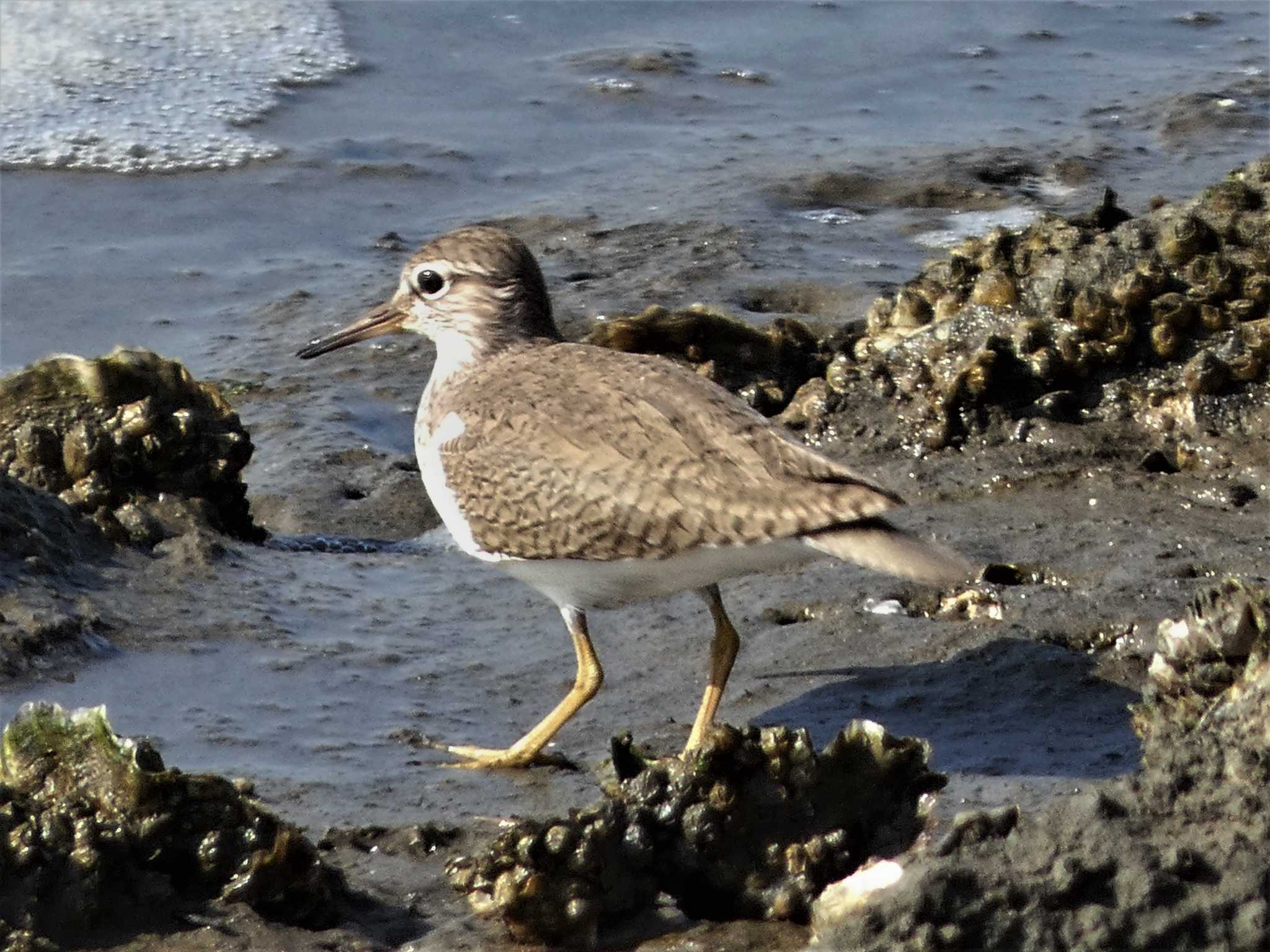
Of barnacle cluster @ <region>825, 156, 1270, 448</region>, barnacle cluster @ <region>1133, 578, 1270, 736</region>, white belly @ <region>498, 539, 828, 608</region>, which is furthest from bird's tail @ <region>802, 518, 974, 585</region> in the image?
barnacle cluster @ <region>825, 156, 1270, 448</region>

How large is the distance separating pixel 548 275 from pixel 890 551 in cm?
468

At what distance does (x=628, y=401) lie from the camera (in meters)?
5.11

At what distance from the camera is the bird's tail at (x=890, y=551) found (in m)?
4.44

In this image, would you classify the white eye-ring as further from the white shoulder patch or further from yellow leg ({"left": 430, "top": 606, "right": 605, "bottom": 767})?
yellow leg ({"left": 430, "top": 606, "right": 605, "bottom": 767})

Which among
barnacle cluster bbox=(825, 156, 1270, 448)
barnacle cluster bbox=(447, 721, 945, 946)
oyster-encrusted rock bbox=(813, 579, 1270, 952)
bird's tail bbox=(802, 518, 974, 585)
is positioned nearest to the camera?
oyster-encrusted rock bbox=(813, 579, 1270, 952)

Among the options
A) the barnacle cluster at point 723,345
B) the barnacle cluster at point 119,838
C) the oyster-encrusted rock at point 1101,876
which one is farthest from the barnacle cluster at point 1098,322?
the barnacle cluster at point 119,838

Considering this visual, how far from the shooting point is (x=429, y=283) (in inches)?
249

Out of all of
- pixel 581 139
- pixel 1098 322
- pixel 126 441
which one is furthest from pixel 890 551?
pixel 581 139

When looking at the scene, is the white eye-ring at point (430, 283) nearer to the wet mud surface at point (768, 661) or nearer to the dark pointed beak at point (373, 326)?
the dark pointed beak at point (373, 326)

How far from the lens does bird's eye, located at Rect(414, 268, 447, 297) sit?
6.31m

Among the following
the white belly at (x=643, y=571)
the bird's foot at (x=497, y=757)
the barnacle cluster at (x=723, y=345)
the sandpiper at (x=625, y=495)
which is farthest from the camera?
the barnacle cluster at (x=723, y=345)

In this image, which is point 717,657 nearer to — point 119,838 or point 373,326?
point 119,838

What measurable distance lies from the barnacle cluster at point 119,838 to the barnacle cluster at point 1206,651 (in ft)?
6.41

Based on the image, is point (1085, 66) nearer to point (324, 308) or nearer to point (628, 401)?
point (324, 308)
